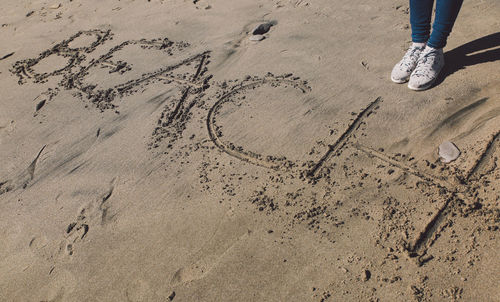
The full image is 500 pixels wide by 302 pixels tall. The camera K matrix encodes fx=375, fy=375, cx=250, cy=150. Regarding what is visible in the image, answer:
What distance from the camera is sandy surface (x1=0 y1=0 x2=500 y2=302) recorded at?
1.80m

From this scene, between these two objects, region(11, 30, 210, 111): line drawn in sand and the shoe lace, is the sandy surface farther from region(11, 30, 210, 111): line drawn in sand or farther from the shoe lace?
the shoe lace

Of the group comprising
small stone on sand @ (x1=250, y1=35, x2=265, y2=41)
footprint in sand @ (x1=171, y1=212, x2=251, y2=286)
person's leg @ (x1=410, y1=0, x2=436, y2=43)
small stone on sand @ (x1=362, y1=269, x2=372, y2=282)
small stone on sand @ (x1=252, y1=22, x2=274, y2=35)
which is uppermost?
person's leg @ (x1=410, y1=0, x2=436, y2=43)

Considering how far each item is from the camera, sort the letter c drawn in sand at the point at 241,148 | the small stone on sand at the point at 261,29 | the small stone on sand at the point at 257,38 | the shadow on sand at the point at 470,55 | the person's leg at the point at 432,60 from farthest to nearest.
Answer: the small stone on sand at the point at 261,29
the small stone on sand at the point at 257,38
the shadow on sand at the point at 470,55
the person's leg at the point at 432,60
the letter c drawn in sand at the point at 241,148

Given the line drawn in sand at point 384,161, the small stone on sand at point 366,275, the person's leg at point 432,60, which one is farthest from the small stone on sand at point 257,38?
the small stone on sand at point 366,275

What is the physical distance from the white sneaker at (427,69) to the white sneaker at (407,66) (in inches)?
2.2

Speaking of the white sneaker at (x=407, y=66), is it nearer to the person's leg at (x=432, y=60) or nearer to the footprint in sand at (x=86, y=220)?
the person's leg at (x=432, y=60)

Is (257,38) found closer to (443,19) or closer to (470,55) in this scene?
(443,19)

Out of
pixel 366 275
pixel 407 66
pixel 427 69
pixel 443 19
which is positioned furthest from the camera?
pixel 407 66

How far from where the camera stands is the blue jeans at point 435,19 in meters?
2.42

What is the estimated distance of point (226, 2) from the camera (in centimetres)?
452

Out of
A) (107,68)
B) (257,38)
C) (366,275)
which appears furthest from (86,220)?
(257,38)

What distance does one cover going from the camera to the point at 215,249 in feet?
6.42

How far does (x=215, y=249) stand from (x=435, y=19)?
209cm

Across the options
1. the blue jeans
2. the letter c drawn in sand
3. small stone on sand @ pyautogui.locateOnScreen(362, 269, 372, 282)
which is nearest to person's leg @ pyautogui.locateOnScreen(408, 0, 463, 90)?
the blue jeans
